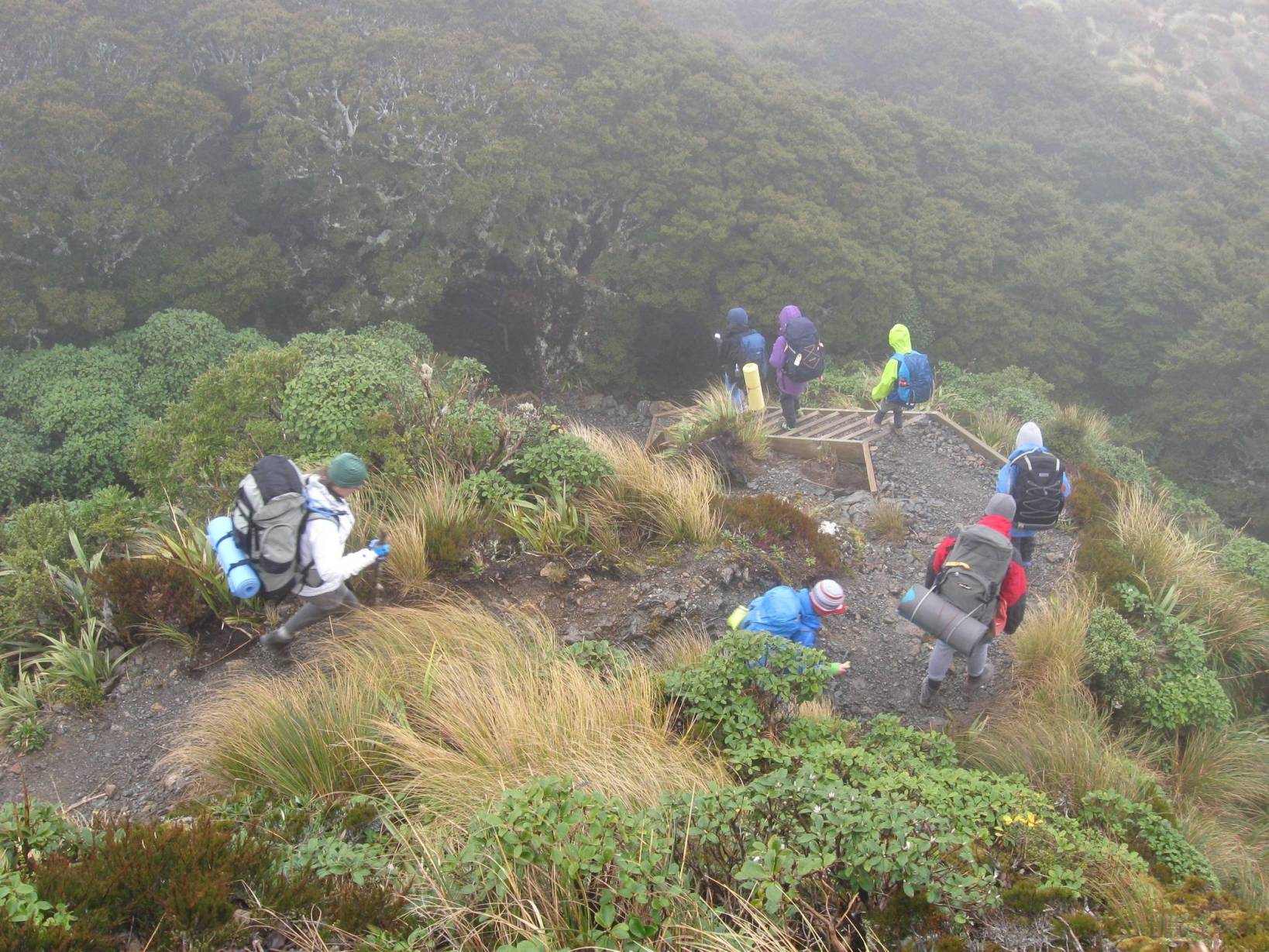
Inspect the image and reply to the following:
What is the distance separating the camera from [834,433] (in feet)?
35.8

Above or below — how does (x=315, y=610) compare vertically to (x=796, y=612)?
below

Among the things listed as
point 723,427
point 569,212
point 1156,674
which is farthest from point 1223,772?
point 569,212

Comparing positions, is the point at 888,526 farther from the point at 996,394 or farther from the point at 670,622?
the point at 996,394

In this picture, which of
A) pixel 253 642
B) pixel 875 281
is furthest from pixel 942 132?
pixel 253 642

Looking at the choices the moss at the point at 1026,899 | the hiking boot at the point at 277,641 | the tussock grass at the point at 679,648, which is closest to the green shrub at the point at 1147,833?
the moss at the point at 1026,899

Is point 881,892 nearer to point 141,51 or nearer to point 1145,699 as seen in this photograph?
point 1145,699

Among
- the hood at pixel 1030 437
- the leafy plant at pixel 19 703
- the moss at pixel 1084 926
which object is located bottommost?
the leafy plant at pixel 19 703

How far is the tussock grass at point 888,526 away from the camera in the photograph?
27.1 ft

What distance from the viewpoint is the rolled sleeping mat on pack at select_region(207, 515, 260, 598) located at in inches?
172

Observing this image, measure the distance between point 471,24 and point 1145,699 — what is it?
69.5ft

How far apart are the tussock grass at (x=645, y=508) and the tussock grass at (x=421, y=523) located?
104 cm

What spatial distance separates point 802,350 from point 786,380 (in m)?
0.53

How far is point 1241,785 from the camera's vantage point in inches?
213

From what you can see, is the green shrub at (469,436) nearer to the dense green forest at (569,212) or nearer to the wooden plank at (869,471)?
the wooden plank at (869,471)
